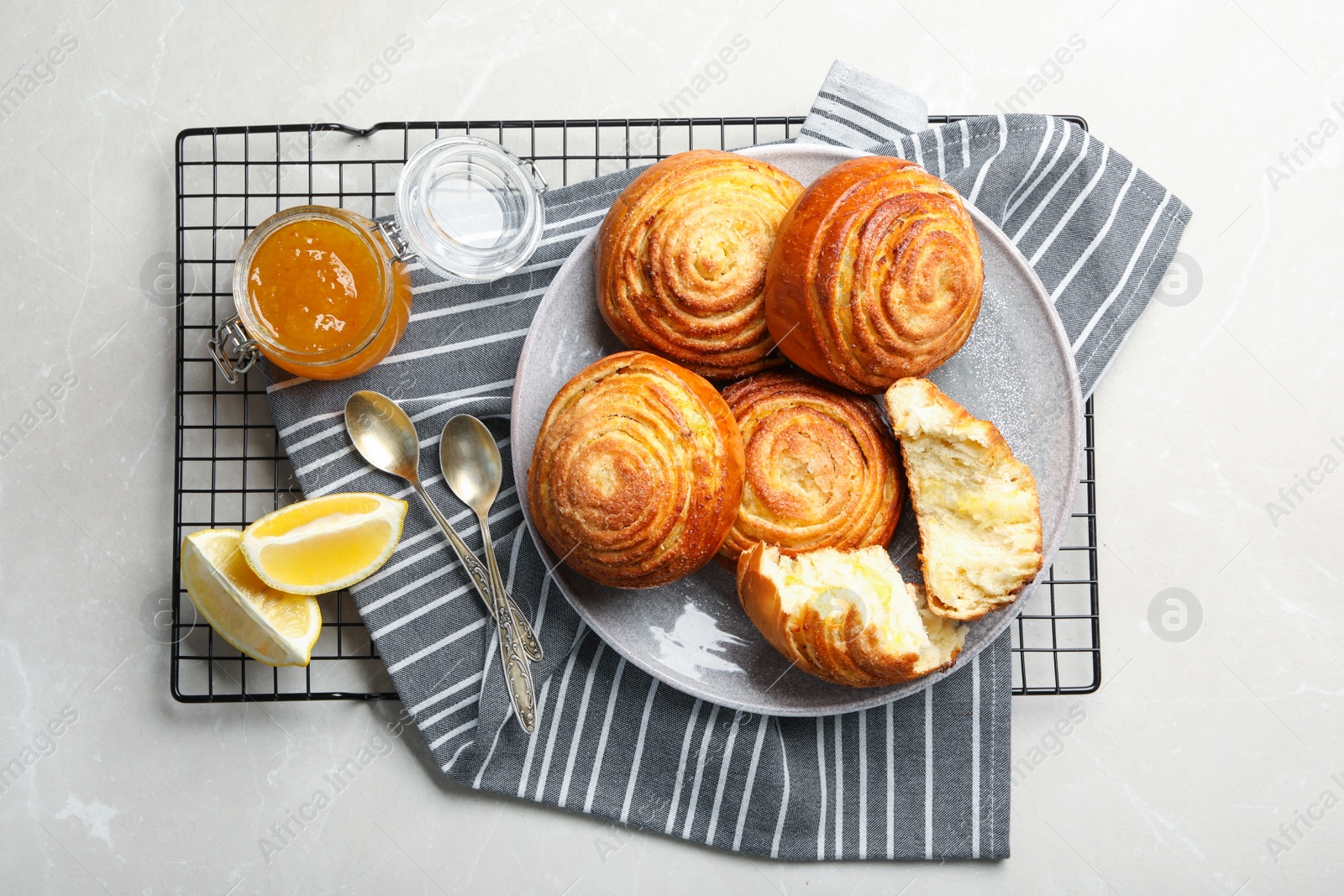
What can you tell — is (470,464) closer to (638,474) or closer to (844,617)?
(638,474)

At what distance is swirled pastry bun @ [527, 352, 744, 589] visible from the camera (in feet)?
6.70

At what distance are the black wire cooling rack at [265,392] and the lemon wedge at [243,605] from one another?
0.60 ft

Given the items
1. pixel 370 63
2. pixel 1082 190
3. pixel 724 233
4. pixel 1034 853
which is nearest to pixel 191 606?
pixel 370 63

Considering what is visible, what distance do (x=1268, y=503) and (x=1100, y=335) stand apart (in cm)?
83

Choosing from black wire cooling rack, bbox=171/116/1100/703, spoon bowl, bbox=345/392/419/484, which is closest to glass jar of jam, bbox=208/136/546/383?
spoon bowl, bbox=345/392/419/484

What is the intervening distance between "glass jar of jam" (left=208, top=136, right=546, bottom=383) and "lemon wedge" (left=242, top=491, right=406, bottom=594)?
378mm

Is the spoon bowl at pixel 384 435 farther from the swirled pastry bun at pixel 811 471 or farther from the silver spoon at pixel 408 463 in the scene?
the swirled pastry bun at pixel 811 471

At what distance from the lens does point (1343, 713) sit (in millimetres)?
2758

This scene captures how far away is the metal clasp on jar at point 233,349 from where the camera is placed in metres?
2.42

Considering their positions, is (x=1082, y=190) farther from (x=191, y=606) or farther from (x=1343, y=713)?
(x=191, y=606)

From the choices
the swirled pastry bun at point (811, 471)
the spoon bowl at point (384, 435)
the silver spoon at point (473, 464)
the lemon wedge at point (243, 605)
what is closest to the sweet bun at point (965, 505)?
the swirled pastry bun at point (811, 471)

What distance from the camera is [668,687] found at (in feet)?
8.38

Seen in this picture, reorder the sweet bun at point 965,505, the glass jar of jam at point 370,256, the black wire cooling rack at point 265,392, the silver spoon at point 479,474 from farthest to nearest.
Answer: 1. the black wire cooling rack at point 265,392
2. the silver spoon at point 479,474
3. the glass jar of jam at point 370,256
4. the sweet bun at point 965,505

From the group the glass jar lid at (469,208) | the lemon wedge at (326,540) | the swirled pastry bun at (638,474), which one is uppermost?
the glass jar lid at (469,208)
